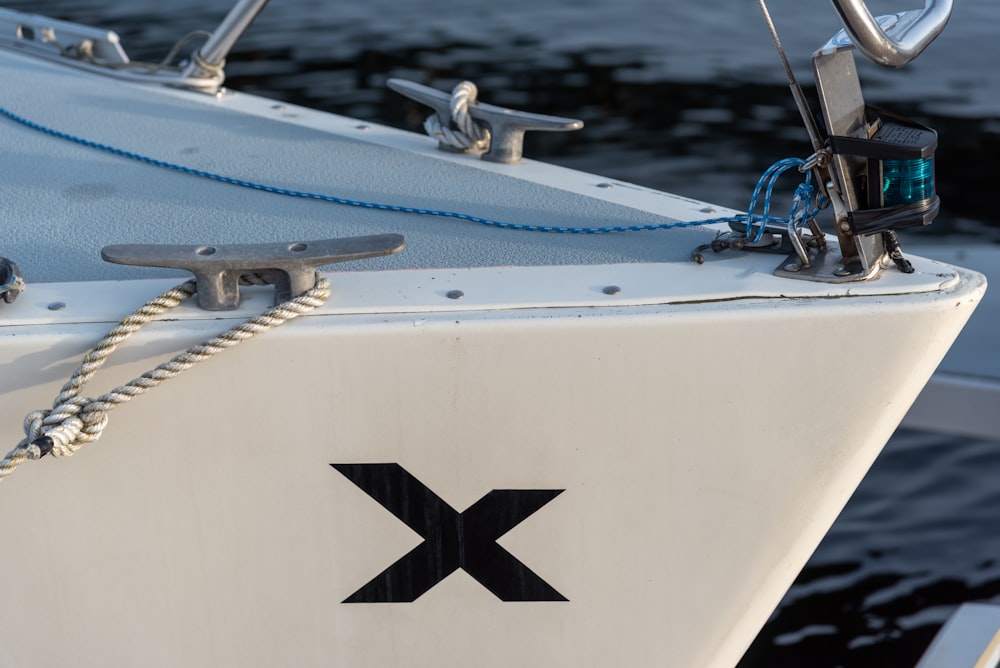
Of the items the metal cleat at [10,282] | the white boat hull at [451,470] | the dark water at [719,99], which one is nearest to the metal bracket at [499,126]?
the white boat hull at [451,470]

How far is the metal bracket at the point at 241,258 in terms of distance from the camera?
1.52m

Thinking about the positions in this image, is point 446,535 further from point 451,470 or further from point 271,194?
point 271,194

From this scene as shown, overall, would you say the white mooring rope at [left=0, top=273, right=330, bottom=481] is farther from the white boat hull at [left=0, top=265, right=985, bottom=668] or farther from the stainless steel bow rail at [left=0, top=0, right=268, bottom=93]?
the stainless steel bow rail at [left=0, top=0, right=268, bottom=93]

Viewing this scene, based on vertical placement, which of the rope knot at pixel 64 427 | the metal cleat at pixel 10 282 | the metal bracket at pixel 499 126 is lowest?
the rope knot at pixel 64 427

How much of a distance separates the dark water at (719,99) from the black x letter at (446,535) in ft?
4.59

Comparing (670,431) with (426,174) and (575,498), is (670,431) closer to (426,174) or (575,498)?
(575,498)

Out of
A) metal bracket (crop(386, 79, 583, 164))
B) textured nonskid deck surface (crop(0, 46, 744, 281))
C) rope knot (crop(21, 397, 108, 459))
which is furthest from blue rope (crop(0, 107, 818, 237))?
rope knot (crop(21, 397, 108, 459))

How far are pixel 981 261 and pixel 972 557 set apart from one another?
1.07m

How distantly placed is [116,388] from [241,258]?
25 cm

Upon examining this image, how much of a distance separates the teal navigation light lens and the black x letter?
62cm

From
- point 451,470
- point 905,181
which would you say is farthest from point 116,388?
point 905,181

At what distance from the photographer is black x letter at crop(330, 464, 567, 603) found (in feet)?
5.52

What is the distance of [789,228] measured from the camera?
5.41ft

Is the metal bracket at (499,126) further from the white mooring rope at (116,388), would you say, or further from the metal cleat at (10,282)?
the metal cleat at (10,282)
